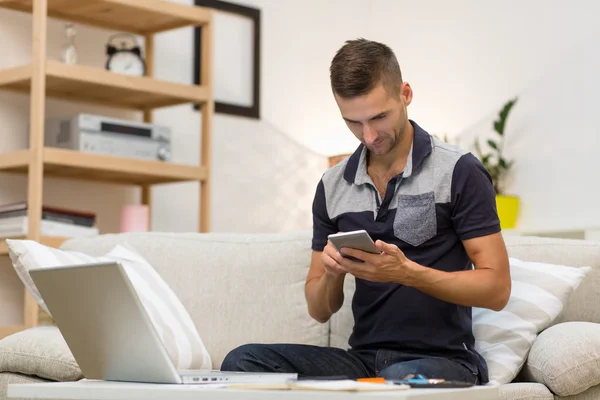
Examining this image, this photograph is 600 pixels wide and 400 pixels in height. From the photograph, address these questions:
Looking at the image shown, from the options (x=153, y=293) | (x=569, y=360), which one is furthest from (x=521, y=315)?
(x=153, y=293)

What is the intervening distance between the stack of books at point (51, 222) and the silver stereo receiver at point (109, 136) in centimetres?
27

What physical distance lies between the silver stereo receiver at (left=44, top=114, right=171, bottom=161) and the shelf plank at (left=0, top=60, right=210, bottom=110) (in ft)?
0.46

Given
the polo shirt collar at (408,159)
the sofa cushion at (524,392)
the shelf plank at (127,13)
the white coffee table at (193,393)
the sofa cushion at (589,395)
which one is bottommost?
the sofa cushion at (589,395)

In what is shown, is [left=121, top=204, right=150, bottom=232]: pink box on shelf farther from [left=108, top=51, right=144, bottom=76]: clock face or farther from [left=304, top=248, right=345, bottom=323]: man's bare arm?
[left=304, top=248, right=345, bottom=323]: man's bare arm

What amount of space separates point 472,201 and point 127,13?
2.27 m

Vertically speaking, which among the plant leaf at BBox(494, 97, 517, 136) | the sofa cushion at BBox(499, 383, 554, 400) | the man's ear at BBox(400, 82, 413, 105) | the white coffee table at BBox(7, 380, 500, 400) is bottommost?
the sofa cushion at BBox(499, 383, 554, 400)

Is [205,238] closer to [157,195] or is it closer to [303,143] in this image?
[157,195]

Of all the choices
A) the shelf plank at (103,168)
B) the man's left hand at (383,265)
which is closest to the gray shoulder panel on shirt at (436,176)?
the man's left hand at (383,265)

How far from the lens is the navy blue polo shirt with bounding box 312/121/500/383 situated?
6.38 ft

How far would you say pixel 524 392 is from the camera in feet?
6.62

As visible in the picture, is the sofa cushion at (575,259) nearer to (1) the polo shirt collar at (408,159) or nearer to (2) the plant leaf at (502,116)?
(1) the polo shirt collar at (408,159)

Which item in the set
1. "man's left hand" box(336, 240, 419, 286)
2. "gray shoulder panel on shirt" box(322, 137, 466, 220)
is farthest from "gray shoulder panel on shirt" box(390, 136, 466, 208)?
"man's left hand" box(336, 240, 419, 286)

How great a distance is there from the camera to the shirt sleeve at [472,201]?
192 cm

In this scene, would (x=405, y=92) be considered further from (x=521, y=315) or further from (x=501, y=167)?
(x=501, y=167)
